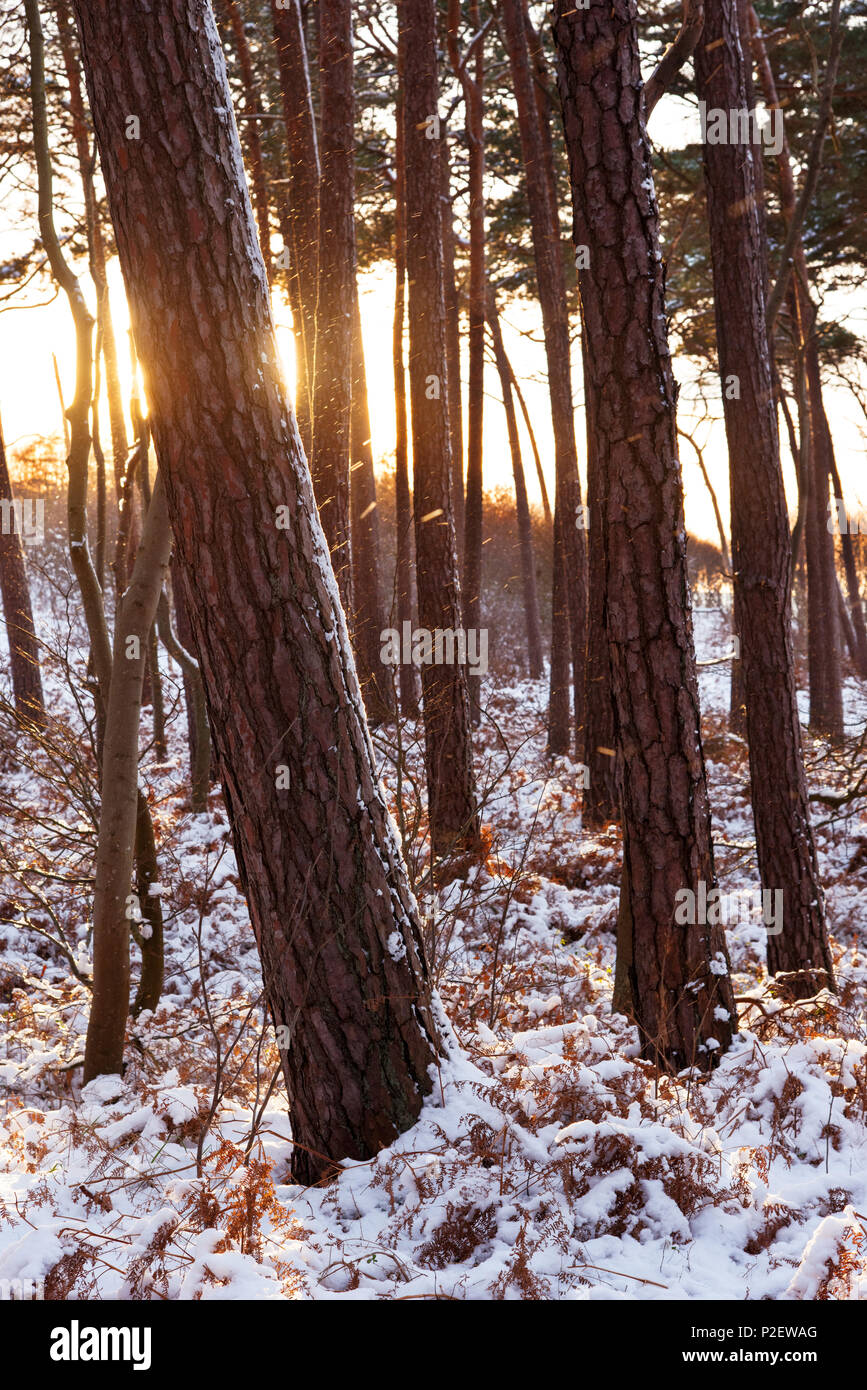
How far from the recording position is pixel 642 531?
3.40 metres

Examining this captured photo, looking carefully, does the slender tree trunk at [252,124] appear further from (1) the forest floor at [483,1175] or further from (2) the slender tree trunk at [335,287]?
(1) the forest floor at [483,1175]

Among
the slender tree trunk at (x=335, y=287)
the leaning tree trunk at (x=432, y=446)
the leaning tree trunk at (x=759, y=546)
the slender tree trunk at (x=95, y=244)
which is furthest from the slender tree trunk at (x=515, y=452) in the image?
the leaning tree trunk at (x=759, y=546)

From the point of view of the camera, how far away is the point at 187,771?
1208 cm

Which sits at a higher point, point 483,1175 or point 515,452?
point 515,452

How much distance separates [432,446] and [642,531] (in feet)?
15.5

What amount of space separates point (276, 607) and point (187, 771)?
9.85 metres

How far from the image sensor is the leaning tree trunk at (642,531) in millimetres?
3328

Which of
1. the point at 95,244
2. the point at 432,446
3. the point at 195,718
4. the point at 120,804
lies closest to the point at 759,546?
the point at 432,446

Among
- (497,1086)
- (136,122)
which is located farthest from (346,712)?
(136,122)

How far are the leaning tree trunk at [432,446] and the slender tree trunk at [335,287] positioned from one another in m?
0.59

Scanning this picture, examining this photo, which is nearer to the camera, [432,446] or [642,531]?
[642,531]

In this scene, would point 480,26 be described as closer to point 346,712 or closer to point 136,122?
point 136,122

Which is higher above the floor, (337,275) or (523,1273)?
(337,275)

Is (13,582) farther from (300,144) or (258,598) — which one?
(258,598)
